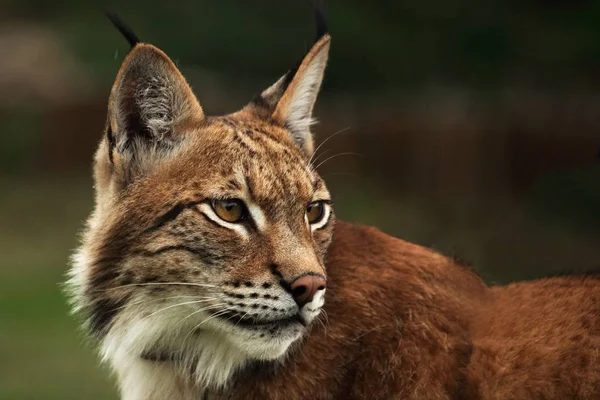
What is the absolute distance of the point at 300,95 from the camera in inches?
201

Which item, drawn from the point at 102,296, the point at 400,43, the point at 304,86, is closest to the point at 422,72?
the point at 400,43

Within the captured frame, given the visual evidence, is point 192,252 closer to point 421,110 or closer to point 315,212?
point 315,212

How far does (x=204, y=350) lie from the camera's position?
4.51 meters

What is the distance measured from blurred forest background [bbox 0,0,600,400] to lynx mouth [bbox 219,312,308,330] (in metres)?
7.68

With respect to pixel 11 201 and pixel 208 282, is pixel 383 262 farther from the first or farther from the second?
pixel 11 201

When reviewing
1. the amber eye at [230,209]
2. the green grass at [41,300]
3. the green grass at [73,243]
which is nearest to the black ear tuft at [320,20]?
the amber eye at [230,209]

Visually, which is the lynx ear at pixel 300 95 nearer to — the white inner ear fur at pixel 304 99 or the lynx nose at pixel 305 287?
the white inner ear fur at pixel 304 99

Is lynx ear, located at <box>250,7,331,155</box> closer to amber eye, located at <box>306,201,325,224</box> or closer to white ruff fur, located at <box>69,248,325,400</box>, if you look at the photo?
amber eye, located at <box>306,201,325,224</box>

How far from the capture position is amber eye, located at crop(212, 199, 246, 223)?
4426mm

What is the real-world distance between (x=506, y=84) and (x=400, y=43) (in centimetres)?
138

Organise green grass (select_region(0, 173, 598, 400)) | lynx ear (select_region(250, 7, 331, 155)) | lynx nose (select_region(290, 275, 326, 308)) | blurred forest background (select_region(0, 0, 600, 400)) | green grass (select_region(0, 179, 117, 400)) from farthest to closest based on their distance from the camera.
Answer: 1. blurred forest background (select_region(0, 0, 600, 400))
2. green grass (select_region(0, 173, 598, 400))
3. green grass (select_region(0, 179, 117, 400))
4. lynx ear (select_region(250, 7, 331, 155))
5. lynx nose (select_region(290, 275, 326, 308))

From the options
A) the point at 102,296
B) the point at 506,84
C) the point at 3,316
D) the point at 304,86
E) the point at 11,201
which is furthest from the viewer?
the point at 11,201

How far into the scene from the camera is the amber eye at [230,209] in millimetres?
4426

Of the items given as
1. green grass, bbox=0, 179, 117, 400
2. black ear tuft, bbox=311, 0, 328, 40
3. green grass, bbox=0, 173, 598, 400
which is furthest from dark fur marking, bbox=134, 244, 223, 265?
green grass, bbox=0, 173, 598, 400
